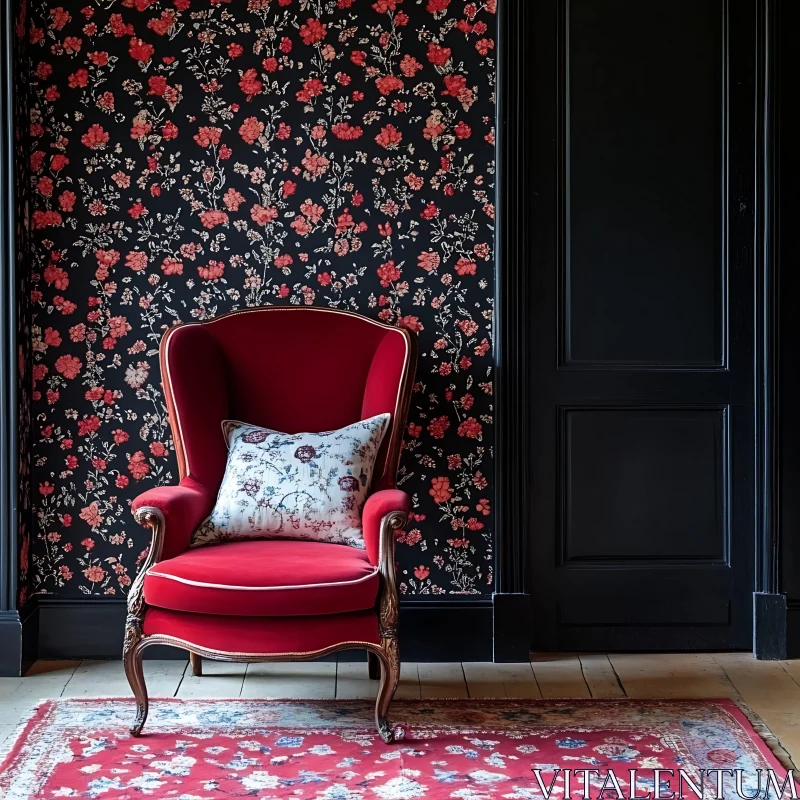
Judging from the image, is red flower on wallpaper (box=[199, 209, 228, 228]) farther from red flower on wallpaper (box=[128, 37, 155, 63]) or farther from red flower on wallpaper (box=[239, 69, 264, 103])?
red flower on wallpaper (box=[128, 37, 155, 63])

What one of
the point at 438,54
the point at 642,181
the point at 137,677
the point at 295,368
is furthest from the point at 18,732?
the point at 642,181

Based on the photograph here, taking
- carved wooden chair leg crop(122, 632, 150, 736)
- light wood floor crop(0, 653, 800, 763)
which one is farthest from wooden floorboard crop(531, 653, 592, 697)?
carved wooden chair leg crop(122, 632, 150, 736)

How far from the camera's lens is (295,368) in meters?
2.81

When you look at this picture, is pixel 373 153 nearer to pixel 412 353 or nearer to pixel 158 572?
pixel 412 353

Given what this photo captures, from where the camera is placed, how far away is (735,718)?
7.89 feet

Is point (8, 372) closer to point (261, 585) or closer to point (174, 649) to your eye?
point (174, 649)

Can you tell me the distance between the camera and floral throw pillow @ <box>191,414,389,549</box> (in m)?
2.50

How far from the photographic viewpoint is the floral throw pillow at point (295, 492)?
250 centimetres

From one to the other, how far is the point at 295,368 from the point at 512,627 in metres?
1.10

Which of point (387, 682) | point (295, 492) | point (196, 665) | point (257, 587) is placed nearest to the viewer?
point (257, 587)

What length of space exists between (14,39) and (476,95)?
57.4 inches

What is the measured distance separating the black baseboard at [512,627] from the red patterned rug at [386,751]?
39 cm

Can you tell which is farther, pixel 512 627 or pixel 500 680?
pixel 512 627

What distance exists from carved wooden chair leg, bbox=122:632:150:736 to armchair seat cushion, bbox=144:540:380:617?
0.12 m
